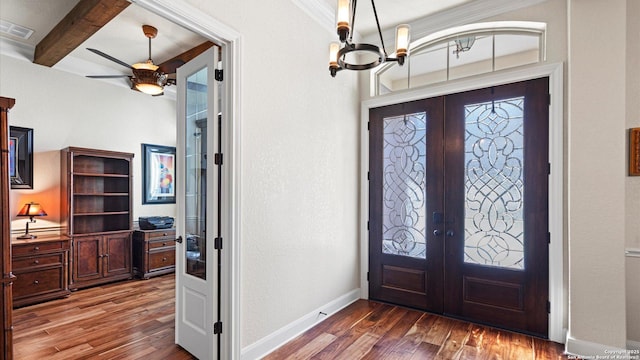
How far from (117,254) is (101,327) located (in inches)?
73.1

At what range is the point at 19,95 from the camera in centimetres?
417

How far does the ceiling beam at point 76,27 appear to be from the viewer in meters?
2.88

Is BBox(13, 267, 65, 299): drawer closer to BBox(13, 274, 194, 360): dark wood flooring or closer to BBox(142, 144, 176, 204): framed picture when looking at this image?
BBox(13, 274, 194, 360): dark wood flooring

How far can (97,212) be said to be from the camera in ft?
16.0

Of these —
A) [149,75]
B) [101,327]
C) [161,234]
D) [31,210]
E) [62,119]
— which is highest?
[149,75]

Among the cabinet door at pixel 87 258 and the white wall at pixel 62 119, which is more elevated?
the white wall at pixel 62 119

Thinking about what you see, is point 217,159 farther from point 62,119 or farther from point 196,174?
point 62,119

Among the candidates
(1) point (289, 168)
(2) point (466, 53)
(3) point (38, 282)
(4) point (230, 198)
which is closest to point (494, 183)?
(2) point (466, 53)

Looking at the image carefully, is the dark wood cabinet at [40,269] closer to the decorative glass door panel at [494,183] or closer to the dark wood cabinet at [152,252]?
the dark wood cabinet at [152,252]

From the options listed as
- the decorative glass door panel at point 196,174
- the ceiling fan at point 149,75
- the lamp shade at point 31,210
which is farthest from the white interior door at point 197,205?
the lamp shade at point 31,210

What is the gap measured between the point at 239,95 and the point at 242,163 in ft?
1.74

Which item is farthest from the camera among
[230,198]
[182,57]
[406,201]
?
[182,57]

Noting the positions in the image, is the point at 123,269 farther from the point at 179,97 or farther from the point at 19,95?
the point at 179,97

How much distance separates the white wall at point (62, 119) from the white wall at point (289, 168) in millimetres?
3791
